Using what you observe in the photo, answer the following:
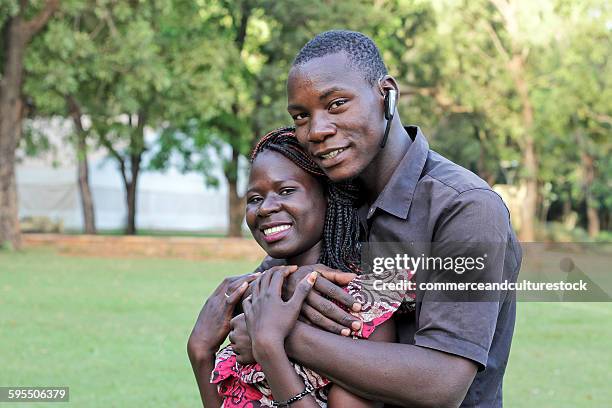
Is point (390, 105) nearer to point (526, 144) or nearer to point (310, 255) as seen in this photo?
point (310, 255)

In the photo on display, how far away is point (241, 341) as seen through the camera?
259cm

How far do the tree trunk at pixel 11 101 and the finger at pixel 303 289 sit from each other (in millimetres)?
18796

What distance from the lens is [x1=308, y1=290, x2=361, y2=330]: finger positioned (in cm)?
244

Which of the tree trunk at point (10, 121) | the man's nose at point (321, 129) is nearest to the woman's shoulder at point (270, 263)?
the man's nose at point (321, 129)

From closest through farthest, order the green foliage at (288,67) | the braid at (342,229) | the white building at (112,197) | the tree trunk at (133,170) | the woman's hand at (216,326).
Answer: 1. the braid at (342,229)
2. the woman's hand at (216,326)
3. the green foliage at (288,67)
4. the tree trunk at (133,170)
5. the white building at (112,197)

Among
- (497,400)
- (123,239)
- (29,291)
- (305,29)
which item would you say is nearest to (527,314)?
(29,291)

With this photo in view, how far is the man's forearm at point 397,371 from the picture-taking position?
2.30 m

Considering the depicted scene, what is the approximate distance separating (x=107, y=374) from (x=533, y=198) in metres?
21.2

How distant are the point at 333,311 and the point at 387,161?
560 mm

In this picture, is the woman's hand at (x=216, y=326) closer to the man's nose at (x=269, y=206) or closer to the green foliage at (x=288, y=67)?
the man's nose at (x=269, y=206)

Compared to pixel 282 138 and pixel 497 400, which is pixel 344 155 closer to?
pixel 282 138

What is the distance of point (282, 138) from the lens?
9.48ft

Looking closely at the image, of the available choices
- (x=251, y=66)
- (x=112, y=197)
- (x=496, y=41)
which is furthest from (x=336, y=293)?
(x=112, y=197)

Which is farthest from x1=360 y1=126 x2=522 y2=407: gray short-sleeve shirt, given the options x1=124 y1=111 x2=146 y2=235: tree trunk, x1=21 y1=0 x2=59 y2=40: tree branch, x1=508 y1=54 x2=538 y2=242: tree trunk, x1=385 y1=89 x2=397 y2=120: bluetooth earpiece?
x1=124 y1=111 x2=146 y2=235: tree trunk
